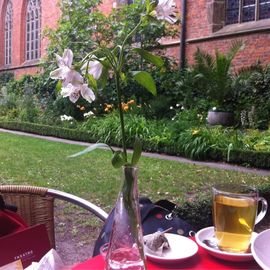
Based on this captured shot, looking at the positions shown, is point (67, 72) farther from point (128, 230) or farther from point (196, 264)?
point (196, 264)

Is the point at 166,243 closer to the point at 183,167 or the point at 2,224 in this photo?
the point at 2,224

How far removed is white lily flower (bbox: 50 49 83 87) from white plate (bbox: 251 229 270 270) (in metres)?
0.60

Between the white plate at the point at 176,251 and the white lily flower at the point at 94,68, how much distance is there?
47 cm

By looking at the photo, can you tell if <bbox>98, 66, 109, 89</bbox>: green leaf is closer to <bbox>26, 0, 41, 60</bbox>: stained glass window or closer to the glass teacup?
the glass teacup

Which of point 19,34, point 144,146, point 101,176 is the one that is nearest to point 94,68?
point 101,176

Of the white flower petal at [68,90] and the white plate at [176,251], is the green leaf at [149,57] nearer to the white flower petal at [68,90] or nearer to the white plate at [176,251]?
Answer: the white flower petal at [68,90]

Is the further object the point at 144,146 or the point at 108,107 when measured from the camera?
the point at 108,107

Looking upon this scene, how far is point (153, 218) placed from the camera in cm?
161

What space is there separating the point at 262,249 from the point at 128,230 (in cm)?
37

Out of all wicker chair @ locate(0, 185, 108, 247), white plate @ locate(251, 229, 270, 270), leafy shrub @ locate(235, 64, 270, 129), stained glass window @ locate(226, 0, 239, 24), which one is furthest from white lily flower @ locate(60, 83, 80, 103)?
stained glass window @ locate(226, 0, 239, 24)

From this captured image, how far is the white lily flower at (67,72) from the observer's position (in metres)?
0.98

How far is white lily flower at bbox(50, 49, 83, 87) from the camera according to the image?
0.98m

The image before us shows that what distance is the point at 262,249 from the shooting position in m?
1.08

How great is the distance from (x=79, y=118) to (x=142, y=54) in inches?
466
